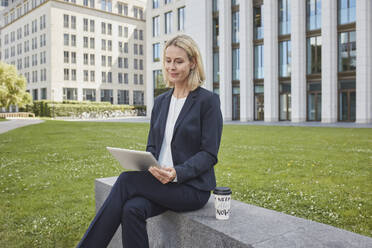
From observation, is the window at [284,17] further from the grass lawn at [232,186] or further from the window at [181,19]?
the grass lawn at [232,186]

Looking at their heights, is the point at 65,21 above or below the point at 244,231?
above

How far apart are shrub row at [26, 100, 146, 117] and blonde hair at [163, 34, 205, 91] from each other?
50450mm

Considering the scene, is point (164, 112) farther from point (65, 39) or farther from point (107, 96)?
point (107, 96)

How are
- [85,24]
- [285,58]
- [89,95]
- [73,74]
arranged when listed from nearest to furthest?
1. [285,58]
2. [73,74]
3. [85,24]
4. [89,95]

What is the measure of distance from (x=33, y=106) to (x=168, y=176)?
59.4m

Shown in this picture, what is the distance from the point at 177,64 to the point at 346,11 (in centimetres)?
2897

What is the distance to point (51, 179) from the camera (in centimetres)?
759

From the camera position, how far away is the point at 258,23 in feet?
110

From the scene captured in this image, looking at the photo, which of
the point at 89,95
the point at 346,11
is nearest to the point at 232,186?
the point at 346,11

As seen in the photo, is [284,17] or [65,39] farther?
[65,39]

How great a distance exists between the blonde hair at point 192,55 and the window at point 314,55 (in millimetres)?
28675

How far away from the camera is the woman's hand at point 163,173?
2.85 meters

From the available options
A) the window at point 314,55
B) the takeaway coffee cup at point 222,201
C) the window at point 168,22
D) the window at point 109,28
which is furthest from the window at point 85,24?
the takeaway coffee cup at point 222,201

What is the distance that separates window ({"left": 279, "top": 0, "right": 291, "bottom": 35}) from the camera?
31.3m
